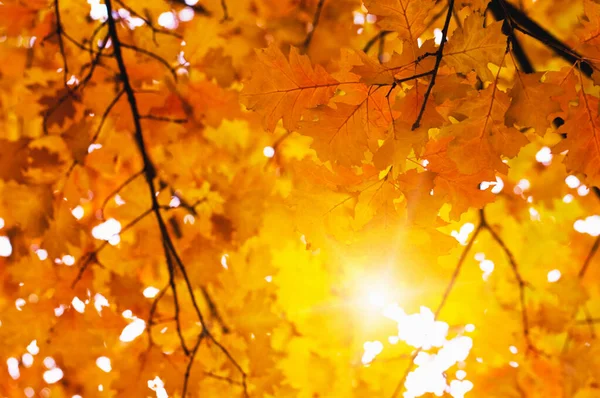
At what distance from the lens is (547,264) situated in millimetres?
2342

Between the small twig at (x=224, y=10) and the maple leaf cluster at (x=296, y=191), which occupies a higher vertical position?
the small twig at (x=224, y=10)

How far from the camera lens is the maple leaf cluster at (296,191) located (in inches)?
34.5

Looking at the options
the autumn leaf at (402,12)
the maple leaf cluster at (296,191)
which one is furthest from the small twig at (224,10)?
the autumn leaf at (402,12)

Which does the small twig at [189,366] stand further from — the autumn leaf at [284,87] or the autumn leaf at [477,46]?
Result: the autumn leaf at [477,46]

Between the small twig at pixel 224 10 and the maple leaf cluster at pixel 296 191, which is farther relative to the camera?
the small twig at pixel 224 10

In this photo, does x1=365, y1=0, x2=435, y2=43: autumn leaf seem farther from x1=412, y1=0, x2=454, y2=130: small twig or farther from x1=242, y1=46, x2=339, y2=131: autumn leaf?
x1=242, y1=46, x2=339, y2=131: autumn leaf

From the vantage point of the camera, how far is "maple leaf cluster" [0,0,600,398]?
2.87ft

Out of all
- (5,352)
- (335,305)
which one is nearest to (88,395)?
(5,352)

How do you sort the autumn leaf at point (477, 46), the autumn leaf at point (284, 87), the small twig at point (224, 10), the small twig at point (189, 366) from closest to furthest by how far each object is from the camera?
the autumn leaf at point (477, 46) → the autumn leaf at point (284, 87) → the small twig at point (189, 366) → the small twig at point (224, 10)

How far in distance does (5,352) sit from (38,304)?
0.69ft

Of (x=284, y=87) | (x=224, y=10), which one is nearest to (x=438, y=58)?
(x=284, y=87)

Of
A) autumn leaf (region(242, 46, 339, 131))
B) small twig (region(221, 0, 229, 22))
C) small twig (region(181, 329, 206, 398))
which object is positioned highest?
small twig (region(221, 0, 229, 22))

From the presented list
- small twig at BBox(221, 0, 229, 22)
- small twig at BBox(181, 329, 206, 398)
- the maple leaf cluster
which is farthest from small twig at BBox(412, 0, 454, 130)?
small twig at BBox(221, 0, 229, 22)

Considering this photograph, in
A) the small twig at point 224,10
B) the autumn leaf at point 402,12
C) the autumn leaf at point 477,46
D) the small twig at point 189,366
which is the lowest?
the small twig at point 189,366
